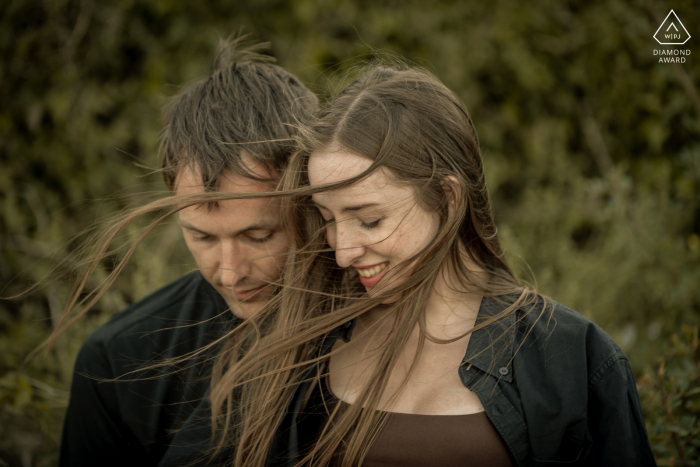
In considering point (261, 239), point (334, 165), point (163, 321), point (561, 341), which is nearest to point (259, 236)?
point (261, 239)

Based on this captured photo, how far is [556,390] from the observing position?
4.38ft

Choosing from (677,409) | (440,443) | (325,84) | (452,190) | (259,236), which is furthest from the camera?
(325,84)

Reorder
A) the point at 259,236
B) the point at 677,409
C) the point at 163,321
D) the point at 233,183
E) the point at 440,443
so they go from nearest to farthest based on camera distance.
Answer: the point at 440,443 → the point at 233,183 → the point at 259,236 → the point at 677,409 → the point at 163,321

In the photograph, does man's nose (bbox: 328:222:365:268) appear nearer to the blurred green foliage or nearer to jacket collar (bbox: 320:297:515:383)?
jacket collar (bbox: 320:297:515:383)

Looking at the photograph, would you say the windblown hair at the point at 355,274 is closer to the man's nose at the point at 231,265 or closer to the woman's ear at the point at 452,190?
the woman's ear at the point at 452,190

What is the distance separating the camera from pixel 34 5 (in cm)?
312

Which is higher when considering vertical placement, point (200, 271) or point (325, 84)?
point (325, 84)

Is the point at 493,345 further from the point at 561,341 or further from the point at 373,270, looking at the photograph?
the point at 373,270

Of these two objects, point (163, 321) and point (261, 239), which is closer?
point (261, 239)

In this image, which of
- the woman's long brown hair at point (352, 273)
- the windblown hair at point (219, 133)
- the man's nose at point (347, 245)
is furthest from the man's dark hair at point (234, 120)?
the man's nose at point (347, 245)

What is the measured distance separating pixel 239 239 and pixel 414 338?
633 millimetres

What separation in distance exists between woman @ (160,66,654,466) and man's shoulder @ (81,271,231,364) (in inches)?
12.0

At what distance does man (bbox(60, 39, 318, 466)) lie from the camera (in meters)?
1.56

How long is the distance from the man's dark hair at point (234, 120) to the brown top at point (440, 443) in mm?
846
